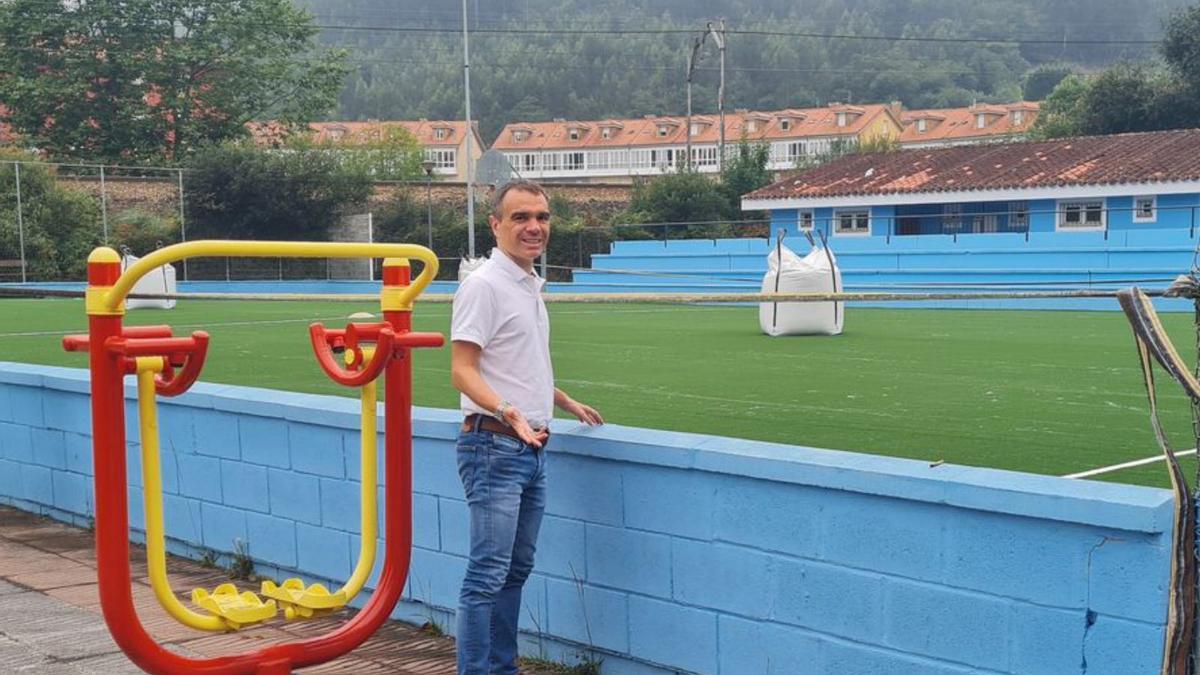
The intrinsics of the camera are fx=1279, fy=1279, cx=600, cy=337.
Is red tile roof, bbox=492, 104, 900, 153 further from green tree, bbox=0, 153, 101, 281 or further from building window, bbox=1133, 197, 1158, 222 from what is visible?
green tree, bbox=0, 153, 101, 281

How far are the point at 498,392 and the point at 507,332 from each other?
189mm

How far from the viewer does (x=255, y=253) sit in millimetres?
3820

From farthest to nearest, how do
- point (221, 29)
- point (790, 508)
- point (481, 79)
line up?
1. point (481, 79)
2. point (221, 29)
3. point (790, 508)

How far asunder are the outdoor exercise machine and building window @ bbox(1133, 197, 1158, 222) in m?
30.5

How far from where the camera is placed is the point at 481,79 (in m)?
139

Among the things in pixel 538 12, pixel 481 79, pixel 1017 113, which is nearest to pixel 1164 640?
pixel 1017 113

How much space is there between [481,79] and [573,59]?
10.5 meters

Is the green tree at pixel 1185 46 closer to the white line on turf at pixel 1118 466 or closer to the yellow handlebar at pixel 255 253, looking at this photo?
the white line on turf at pixel 1118 466

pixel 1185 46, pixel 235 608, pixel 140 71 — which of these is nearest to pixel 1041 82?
pixel 1185 46

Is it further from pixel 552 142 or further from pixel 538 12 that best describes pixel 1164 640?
pixel 538 12

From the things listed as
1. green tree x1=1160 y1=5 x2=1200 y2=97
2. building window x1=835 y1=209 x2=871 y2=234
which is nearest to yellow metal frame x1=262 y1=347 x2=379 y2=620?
building window x1=835 y1=209 x2=871 y2=234

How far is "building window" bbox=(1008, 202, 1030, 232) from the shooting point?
33281 mm

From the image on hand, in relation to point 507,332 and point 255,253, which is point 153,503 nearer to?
point 255,253

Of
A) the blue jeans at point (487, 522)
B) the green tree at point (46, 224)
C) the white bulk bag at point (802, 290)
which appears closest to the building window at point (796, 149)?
the green tree at point (46, 224)
